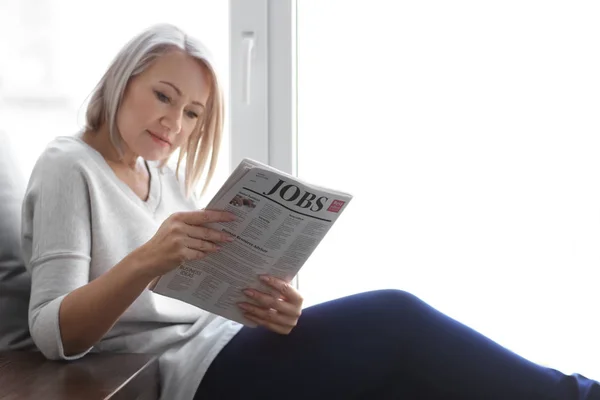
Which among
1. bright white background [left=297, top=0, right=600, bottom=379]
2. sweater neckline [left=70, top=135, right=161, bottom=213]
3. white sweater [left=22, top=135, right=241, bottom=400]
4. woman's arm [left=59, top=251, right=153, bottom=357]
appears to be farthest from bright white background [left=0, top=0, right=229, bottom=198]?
woman's arm [left=59, top=251, right=153, bottom=357]

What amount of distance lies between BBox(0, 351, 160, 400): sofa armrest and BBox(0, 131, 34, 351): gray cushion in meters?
0.08

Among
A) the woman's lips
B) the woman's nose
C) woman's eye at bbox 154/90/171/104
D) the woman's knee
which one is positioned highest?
woman's eye at bbox 154/90/171/104

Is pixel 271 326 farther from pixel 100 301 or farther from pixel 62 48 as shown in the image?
pixel 62 48

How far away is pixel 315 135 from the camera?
209 centimetres

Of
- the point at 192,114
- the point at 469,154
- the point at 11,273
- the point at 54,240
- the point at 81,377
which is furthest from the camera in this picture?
the point at 469,154

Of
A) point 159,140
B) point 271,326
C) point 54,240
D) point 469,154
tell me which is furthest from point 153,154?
point 469,154

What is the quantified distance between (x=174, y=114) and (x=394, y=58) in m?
0.79

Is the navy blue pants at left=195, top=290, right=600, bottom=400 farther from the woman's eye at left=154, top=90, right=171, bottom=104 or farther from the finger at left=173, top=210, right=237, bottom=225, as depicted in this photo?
the woman's eye at left=154, top=90, right=171, bottom=104

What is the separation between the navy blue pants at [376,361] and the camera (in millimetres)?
1266

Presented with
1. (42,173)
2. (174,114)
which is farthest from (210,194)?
(42,173)

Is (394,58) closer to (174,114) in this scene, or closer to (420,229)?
(420,229)

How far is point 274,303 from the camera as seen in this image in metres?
1.32

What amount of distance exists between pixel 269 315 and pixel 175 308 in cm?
20

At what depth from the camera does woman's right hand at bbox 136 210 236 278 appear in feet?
3.72
